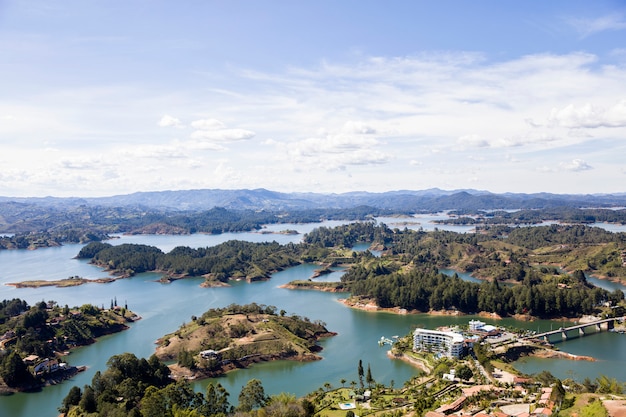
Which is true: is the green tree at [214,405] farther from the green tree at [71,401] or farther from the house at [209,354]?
the house at [209,354]

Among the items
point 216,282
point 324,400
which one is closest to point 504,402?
point 324,400

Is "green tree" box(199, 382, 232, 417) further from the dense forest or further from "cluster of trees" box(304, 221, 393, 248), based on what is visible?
"cluster of trees" box(304, 221, 393, 248)

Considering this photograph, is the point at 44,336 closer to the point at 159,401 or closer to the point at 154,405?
the point at 159,401

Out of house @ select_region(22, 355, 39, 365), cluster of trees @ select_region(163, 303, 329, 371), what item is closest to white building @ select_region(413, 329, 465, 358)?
cluster of trees @ select_region(163, 303, 329, 371)

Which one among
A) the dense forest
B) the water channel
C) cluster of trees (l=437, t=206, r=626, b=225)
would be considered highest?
cluster of trees (l=437, t=206, r=626, b=225)

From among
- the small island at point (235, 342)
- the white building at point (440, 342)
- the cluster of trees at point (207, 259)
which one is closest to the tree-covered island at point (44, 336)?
the small island at point (235, 342)
